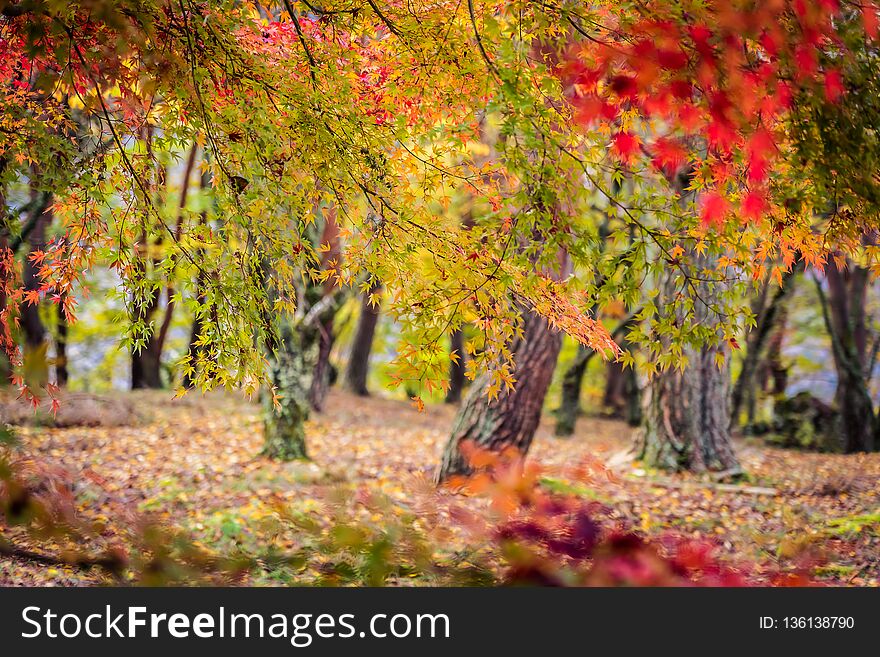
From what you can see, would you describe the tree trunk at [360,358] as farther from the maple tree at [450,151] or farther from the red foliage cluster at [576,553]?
the red foliage cluster at [576,553]

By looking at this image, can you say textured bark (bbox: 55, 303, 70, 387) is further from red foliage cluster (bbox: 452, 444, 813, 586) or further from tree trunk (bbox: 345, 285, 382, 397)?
red foliage cluster (bbox: 452, 444, 813, 586)

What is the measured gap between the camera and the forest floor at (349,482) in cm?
586

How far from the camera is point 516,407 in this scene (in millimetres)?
7734

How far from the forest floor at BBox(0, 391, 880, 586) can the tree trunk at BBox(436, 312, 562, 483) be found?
68 cm

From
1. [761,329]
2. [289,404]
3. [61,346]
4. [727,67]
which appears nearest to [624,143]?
[727,67]

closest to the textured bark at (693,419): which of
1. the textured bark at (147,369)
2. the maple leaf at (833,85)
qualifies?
the maple leaf at (833,85)

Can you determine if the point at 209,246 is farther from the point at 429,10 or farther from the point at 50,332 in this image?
the point at 50,332

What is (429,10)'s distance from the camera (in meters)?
3.82

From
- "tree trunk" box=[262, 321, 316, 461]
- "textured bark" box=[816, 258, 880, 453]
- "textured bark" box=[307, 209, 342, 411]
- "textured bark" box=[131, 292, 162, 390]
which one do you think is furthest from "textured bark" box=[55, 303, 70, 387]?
"textured bark" box=[816, 258, 880, 453]

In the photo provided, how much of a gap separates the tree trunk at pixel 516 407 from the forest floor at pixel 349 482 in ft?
2.22

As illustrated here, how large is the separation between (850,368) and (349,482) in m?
8.38

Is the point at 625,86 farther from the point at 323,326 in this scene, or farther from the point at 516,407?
the point at 323,326

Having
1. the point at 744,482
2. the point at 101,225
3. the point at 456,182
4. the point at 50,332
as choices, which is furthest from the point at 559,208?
the point at 50,332

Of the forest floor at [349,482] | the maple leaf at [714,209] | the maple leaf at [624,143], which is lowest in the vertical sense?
the forest floor at [349,482]
